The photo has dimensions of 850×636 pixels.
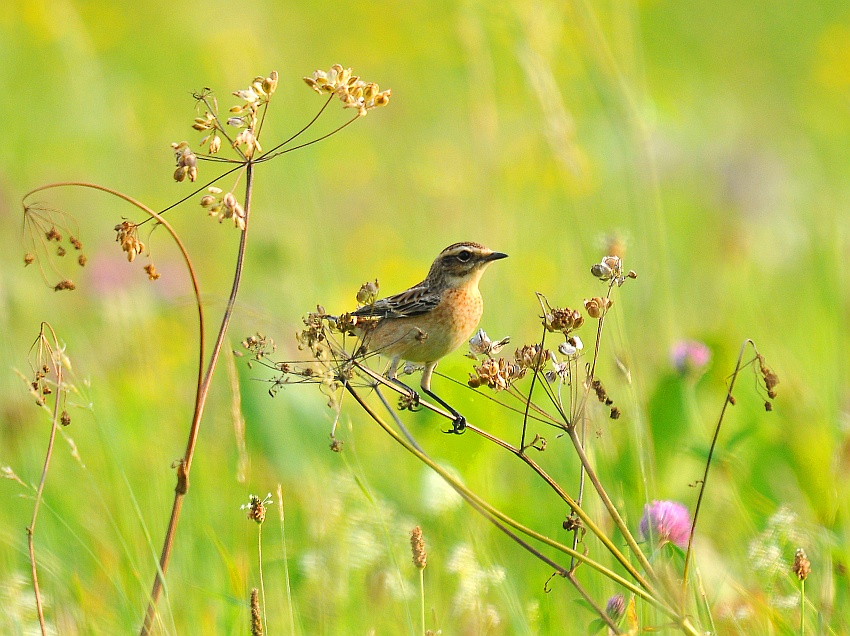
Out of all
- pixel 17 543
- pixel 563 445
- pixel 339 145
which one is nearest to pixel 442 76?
pixel 339 145

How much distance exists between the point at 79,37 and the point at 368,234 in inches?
128

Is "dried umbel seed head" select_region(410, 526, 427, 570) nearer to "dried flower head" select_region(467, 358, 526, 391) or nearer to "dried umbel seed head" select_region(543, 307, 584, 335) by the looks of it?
"dried flower head" select_region(467, 358, 526, 391)

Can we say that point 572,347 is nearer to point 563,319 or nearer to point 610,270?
point 563,319

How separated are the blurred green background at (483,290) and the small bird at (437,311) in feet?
0.69

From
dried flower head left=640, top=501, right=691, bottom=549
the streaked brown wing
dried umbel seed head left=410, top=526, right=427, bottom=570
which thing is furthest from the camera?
the streaked brown wing

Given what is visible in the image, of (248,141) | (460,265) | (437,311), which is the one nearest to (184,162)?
(248,141)

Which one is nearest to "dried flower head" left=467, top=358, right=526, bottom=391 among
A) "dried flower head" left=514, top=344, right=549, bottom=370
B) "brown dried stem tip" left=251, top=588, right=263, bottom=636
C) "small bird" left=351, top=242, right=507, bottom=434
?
"dried flower head" left=514, top=344, right=549, bottom=370

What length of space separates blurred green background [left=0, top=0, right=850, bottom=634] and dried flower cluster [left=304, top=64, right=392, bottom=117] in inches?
18.9

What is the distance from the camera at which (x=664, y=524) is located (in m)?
2.70

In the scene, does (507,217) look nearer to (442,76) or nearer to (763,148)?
(763,148)

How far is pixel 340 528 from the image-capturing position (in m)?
3.72

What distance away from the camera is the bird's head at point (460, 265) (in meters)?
3.97

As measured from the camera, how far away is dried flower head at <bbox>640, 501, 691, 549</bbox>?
2.67 metres

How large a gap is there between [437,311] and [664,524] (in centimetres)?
139
